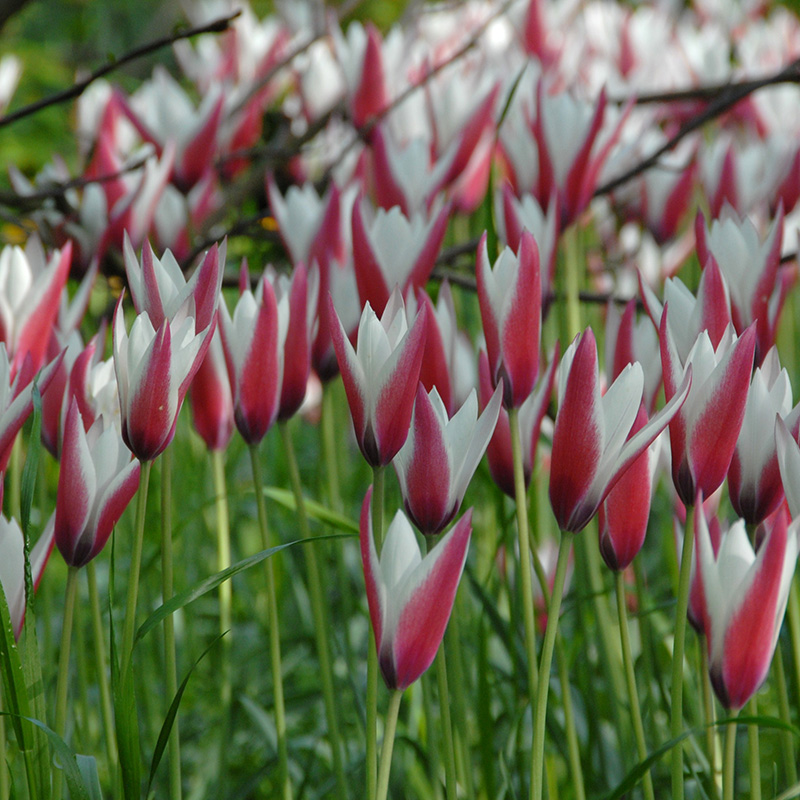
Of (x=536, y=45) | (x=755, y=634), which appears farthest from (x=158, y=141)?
(x=755, y=634)

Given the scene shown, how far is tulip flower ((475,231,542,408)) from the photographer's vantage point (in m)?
0.59

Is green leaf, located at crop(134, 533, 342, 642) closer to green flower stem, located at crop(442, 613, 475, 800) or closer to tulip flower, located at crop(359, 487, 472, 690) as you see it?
tulip flower, located at crop(359, 487, 472, 690)

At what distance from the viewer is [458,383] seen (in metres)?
0.84

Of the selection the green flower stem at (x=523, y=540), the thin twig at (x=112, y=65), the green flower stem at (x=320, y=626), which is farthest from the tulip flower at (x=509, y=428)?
the thin twig at (x=112, y=65)

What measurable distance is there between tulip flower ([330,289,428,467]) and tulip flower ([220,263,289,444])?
9 centimetres

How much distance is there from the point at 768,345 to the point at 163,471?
46 cm

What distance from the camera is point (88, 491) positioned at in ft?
1.82

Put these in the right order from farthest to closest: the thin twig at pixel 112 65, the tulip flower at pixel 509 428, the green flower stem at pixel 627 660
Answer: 1. the thin twig at pixel 112 65
2. the tulip flower at pixel 509 428
3. the green flower stem at pixel 627 660

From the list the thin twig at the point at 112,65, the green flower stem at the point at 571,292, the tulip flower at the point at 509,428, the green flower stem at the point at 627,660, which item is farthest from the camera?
the green flower stem at the point at 571,292

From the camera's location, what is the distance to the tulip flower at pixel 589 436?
0.51 m

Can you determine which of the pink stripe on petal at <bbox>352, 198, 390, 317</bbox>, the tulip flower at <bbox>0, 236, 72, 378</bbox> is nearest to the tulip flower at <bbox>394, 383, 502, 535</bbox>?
the pink stripe on petal at <bbox>352, 198, 390, 317</bbox>

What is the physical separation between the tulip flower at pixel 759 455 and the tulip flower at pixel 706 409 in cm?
3

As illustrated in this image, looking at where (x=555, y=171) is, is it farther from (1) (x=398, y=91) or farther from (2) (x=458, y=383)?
(1) (x=398, y=91)

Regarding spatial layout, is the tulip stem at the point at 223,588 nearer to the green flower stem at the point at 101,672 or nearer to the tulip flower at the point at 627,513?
the green flower stem at the point at 101,672
